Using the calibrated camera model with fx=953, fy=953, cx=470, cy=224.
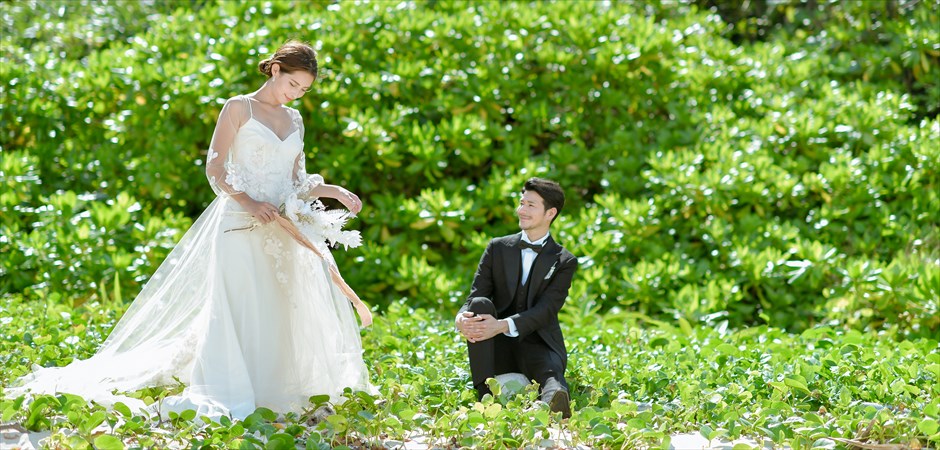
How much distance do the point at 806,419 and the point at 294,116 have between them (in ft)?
7.50

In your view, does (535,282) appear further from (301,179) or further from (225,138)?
(225,138)

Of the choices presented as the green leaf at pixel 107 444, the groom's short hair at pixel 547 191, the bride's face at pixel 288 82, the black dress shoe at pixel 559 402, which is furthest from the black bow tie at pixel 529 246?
the green leaf at pixel 107 444

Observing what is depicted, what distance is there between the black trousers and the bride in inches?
19.1

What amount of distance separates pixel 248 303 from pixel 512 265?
109 cm

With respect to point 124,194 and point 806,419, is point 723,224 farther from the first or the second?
point 124,194

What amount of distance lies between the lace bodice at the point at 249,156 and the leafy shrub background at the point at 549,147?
2330 millimetres

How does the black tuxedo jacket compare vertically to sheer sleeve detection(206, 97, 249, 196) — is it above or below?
below

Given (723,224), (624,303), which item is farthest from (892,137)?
(624,303)

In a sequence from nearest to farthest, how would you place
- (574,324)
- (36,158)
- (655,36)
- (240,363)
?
1. (240,363)
2. (574,324)
3. (36,158)
4. (655,36)

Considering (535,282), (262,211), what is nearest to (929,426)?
(535,282)

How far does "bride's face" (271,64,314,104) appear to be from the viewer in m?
3.71

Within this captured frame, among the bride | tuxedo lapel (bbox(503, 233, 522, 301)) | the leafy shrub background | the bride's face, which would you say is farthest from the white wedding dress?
the leafy shrub background

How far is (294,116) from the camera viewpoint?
3904 millimetres

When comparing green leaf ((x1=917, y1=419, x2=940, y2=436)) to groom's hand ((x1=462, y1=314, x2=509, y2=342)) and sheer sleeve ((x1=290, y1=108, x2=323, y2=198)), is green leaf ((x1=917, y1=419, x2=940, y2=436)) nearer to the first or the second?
groom's hand ((x1=462, y1=314, x2=509, y2=342))
